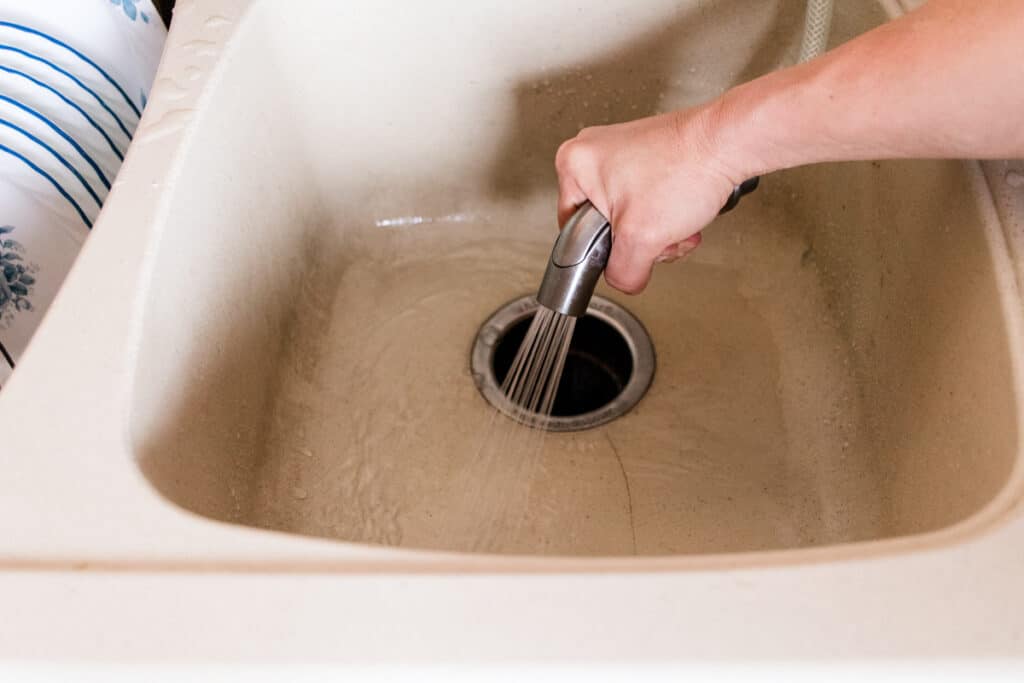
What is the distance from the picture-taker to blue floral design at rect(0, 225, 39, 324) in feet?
1.83

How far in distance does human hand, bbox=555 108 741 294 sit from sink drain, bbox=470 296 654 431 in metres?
0.15

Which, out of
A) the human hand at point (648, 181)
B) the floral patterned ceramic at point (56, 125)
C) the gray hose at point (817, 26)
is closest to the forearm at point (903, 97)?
the human hand at point (648, 181)

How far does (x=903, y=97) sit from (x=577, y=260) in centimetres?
20

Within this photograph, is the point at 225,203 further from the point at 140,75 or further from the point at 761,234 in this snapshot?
the point at 761,234

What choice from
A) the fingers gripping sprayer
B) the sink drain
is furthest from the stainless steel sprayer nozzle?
the sink drain

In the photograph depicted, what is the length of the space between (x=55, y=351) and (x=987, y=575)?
0.41 metres

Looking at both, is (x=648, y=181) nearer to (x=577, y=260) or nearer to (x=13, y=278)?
(x=577, y=260)

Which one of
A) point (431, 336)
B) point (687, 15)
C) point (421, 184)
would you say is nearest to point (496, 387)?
point (431, 336)

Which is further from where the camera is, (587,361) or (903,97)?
(587,361)

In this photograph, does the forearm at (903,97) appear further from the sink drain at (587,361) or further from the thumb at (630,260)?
the sink drain at (587,361)

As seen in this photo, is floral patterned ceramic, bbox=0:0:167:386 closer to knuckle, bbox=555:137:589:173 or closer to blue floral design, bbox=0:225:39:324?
blue floral design, bbox=0:225:39:324

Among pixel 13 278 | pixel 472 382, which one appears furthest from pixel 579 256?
pixel 13 278

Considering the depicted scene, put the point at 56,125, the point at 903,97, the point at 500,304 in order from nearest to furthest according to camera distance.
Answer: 1. the point at 903,97
2. the point at 56,125
3. the point at 500,304

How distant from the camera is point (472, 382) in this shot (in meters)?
0.69
